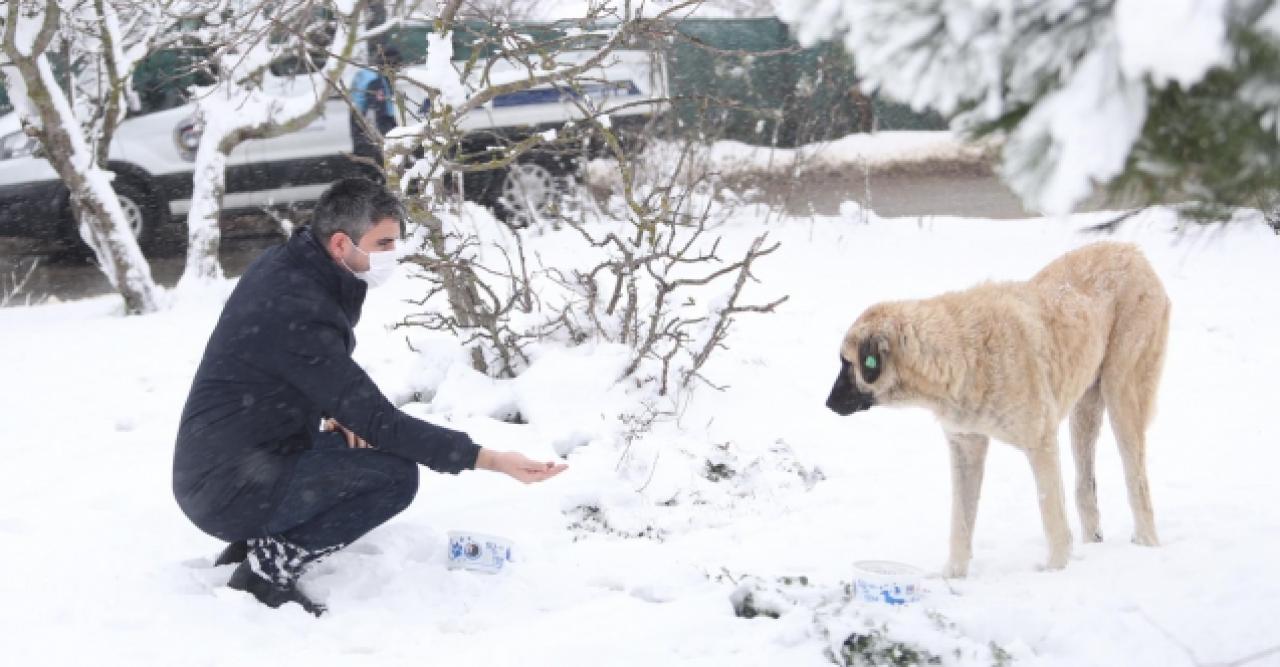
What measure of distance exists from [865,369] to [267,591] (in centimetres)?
230

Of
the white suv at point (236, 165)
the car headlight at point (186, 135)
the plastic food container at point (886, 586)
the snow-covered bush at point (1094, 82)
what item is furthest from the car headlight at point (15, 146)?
the snow-covered bush at point (1094, 82)

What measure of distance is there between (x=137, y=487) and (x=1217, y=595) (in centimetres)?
444

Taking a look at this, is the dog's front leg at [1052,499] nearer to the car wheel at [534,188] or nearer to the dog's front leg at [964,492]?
the dog's front leg at [964,492]

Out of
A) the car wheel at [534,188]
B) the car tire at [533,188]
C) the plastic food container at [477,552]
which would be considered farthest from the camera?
the car wheel at [534,188]

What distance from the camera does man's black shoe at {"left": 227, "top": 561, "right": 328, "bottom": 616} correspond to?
3.96 metres

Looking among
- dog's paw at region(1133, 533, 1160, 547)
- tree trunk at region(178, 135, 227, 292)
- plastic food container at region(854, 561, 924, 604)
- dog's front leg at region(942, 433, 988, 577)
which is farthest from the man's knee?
tree trunk at region(178, 135, 227, 292)

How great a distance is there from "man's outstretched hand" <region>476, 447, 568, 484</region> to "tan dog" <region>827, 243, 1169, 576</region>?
1205 mm

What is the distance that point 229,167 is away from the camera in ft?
39.9

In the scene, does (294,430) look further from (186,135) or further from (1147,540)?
(186,135)

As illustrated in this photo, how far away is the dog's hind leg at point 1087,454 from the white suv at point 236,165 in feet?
21.3

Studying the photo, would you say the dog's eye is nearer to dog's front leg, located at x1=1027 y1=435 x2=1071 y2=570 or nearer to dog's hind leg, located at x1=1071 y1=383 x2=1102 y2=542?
dog's front leg, located at x1=1027 y1=435 x2=1071 y2=570

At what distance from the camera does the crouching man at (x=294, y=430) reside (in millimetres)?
3926

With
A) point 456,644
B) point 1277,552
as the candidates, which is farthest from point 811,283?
point 456,644

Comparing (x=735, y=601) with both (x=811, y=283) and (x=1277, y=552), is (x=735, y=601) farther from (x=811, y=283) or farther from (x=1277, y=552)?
(x=811, y=283)
